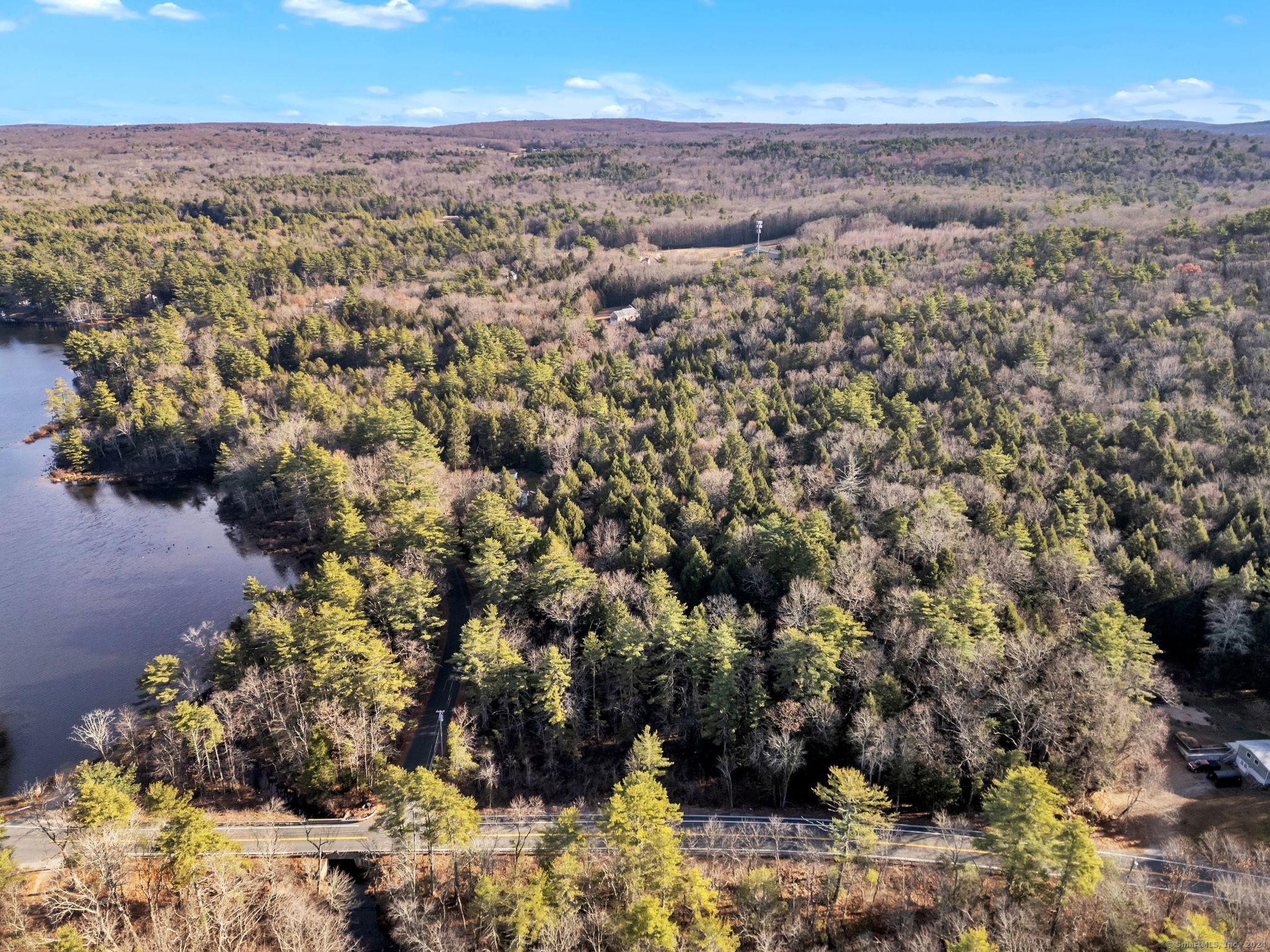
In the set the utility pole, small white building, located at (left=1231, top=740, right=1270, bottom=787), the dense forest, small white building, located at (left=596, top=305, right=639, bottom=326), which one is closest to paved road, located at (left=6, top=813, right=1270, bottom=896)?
the dense forest

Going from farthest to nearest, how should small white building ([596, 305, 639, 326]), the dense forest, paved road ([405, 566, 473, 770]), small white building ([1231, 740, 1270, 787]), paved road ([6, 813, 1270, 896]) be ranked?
small white building ([596, 305, 639, 326]) → paved road ([405, 566, 473, 770]) → small white building ([1231, 740, 1270, 787]) → paved road ([6, 813, 1270, 896]) → the dense forest

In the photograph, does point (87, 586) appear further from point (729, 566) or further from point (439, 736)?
point (729, 566)

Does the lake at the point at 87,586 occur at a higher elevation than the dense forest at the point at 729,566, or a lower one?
lower

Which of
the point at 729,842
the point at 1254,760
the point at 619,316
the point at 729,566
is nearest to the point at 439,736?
the point at 729,842

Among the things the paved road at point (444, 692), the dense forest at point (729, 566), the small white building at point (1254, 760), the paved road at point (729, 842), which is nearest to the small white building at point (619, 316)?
the dense forest at point (729, 566)

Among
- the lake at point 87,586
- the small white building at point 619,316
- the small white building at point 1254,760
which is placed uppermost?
the small white building at point 619,316

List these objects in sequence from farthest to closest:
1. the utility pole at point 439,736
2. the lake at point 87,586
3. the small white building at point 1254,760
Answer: the lake at point 87,586
the utility pole at point 439,736
the small white building at point 1254,760

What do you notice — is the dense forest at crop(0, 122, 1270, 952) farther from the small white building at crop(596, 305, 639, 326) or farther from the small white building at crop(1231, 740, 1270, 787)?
the small white building at crop(1231, 740, 1270, 787)

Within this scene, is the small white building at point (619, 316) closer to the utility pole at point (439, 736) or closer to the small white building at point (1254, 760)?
the utility pole at point (439, 736)
